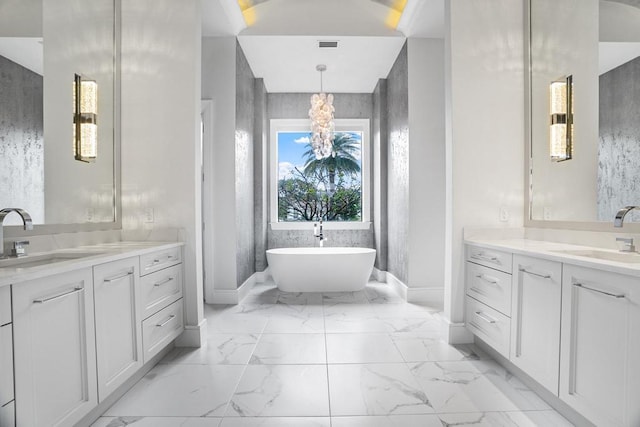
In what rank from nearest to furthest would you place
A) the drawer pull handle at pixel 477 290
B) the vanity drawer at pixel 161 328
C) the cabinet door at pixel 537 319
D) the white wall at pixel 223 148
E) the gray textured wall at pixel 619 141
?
the cabinet door at pixel 537 319
the gray textured wall at pixel 619 141
the vanity drawer at pixel 161 328
the drawer pull handle at pixel 477 290
the white wall at pixel 223 148

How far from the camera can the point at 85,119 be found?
7.32 ft

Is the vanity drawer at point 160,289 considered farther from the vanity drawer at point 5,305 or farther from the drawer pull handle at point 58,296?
the vanity drawer at point 5,305

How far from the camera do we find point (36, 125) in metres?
1.82

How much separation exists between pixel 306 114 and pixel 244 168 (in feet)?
5.74

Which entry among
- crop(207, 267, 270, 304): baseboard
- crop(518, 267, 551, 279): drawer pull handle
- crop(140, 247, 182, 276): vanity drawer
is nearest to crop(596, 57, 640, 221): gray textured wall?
crop(518, 267, 551, 279): drawer pull handle

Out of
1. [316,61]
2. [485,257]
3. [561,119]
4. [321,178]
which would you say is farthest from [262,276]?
[561,119]

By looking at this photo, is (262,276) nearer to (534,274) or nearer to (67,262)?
(67,262)

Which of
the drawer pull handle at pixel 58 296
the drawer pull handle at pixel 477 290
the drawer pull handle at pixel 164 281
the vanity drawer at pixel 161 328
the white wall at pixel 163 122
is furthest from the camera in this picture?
the white wall at pixel 163 122

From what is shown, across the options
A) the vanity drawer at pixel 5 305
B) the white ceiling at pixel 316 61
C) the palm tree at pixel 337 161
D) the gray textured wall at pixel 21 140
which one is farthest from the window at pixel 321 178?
the vanity drawer at pixel 5 305

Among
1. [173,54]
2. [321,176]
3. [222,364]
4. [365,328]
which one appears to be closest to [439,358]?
[365,328]

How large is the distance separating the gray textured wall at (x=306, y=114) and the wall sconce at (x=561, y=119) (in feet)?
10.9

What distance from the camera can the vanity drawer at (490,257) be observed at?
84.9 inches

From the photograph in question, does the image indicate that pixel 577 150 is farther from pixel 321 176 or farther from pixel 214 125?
pixel 321 176

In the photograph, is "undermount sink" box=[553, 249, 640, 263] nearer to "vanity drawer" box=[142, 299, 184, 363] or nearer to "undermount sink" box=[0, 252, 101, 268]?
"vanity drawer" box=[142, 299, 184, 363]
